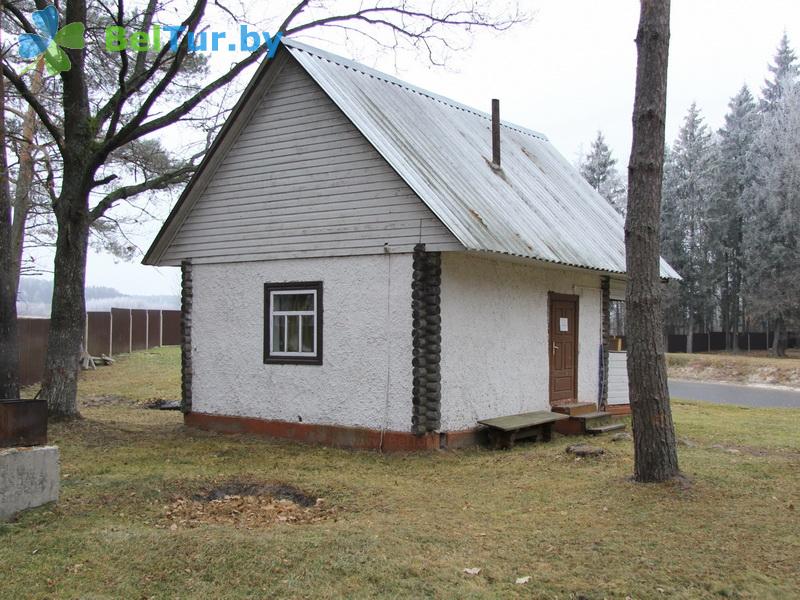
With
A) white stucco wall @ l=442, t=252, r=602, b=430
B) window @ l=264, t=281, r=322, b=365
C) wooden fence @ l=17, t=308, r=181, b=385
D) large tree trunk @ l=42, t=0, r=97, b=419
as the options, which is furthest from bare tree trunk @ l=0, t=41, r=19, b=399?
wooden fence @ l=17, t=308, r=181, b=385

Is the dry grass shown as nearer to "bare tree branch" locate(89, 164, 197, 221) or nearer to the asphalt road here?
the asphalt road

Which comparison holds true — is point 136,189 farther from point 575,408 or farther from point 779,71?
point 779,71

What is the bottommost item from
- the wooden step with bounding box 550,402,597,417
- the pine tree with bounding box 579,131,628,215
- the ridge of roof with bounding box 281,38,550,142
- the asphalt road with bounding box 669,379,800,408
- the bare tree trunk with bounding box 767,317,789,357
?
the asphalt road with bounding box 669,379,800,408

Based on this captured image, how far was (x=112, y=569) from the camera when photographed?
5.44m

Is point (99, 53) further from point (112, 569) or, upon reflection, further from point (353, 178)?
point (112, 569)

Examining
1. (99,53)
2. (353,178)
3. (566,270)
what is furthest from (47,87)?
(566,270)

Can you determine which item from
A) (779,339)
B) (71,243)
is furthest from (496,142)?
(779,339)

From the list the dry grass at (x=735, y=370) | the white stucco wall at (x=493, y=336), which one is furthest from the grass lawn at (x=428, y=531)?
the dry grass at (x=735, y=370)

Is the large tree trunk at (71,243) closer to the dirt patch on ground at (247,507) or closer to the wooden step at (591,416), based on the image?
the dirt patch on ground at (247,507)

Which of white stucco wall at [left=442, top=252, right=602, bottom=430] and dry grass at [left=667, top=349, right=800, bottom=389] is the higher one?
white stucco wall at [left=442, top=252, right=602, bottom=430]

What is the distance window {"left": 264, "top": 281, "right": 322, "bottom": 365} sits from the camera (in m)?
11.6

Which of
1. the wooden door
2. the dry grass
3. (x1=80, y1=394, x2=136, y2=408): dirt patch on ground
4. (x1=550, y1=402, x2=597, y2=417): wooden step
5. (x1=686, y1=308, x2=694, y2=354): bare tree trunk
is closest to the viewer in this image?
(x1=550, y1=402, x2=597, y2=417): wooden step

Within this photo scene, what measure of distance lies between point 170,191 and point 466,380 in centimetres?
965

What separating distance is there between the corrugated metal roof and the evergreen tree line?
92.8ft
